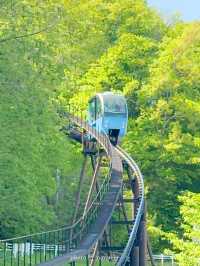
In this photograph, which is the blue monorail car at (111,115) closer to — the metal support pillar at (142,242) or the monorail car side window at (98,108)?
the monorail car side window at (98,108)

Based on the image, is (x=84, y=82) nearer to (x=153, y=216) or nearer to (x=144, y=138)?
(x=144, y=138)

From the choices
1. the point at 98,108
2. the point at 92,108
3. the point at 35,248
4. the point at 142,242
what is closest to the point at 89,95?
the point at 92,108

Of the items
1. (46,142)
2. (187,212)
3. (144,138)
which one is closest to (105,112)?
(144,138)

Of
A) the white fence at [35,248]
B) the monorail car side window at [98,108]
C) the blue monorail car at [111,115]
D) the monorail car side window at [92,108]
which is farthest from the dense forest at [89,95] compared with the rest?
the blue monorail car at [111,115]

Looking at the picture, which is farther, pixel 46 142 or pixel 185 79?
pixel 185 79

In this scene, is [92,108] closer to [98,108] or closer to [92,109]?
[92,109]


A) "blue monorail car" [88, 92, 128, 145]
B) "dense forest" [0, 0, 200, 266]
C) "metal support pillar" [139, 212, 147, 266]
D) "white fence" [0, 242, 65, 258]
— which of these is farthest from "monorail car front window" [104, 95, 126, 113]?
"white fence" [0, 242, 65, 258]
